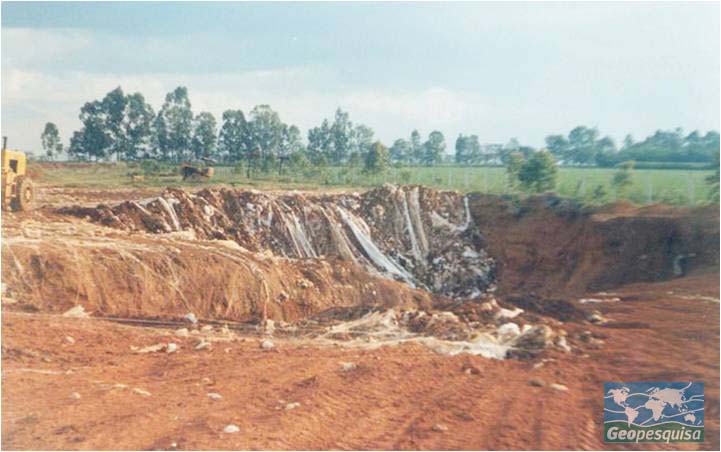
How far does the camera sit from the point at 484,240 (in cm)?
1911

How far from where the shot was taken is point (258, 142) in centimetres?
2152

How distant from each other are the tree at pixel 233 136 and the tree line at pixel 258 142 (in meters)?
0.04

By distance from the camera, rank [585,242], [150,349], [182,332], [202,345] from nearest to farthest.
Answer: [150,349] < [202,345] < [182,332] < [585,242]

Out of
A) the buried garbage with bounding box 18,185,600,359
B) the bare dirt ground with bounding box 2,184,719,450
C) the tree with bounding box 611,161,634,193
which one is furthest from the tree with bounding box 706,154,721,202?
the bare dirt ground with bounding box 2,184,719,450

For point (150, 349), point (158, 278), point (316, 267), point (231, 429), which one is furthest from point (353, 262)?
point (231, 429)

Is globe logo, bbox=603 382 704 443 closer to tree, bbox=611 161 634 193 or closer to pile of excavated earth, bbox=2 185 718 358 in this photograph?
pile of excavated earth, bbox=2 185 718 358

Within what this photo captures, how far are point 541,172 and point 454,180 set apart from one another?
17.8ft

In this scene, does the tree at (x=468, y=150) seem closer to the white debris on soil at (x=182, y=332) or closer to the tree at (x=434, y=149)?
the tree at (x=434, y=149)

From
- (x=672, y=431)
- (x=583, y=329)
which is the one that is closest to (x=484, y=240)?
(x=583, y=329)

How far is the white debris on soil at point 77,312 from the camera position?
8.32 metres

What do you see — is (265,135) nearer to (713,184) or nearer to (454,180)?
(454,180)

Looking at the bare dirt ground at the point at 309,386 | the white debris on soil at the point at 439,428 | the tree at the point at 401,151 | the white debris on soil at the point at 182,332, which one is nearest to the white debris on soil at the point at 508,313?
the bare dirt ground at the point at 309,386

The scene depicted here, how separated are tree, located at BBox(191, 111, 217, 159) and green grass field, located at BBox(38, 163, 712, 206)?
0.84 meters

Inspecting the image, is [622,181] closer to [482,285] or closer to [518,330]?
[482,285]
